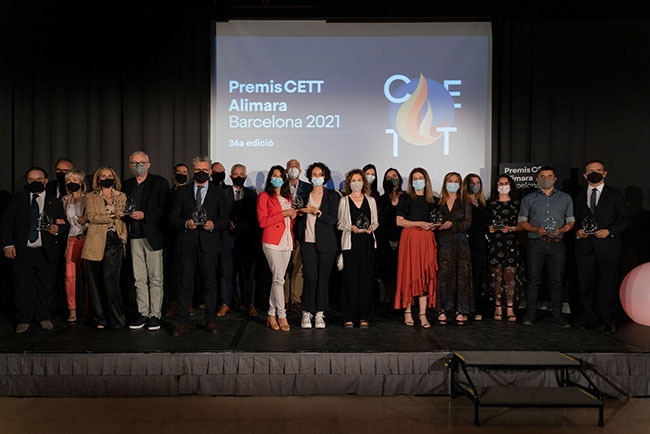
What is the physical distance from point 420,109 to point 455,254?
2387 mm

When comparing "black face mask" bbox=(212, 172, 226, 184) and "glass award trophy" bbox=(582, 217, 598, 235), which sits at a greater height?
"black face mask" bbox=(212, 172, 226, 184)

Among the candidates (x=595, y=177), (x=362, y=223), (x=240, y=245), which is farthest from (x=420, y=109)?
(x=240, y=245)

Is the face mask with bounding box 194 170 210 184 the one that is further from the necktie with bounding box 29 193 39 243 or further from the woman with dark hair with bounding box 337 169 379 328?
the necktie with bounding box 29 193 39 243

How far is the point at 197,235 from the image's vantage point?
4.20m

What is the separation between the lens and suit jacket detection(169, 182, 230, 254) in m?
4.15

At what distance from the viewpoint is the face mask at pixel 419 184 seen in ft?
14.5

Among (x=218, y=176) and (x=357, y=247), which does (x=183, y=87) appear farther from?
(x=357, y=247)

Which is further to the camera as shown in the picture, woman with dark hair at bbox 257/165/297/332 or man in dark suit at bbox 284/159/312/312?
man in dark suit at bbox 284/159/312/312

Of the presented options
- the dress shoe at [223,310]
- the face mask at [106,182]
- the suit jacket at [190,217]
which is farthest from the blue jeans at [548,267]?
the face mask at [106,182]

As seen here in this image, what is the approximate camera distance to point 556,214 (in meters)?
4.60

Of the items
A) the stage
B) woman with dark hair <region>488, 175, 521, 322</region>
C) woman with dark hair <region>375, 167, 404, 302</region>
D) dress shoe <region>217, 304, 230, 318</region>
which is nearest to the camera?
the stage

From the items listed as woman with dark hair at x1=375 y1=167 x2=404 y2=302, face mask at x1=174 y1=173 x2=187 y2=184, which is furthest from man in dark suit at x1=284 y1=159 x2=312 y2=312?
face mask at x1=174 y1=173 x2=187 y2=184

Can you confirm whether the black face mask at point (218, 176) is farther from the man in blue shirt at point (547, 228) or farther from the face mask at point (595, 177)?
the face mask at point (595, 177)

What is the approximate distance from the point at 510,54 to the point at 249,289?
445 cm
